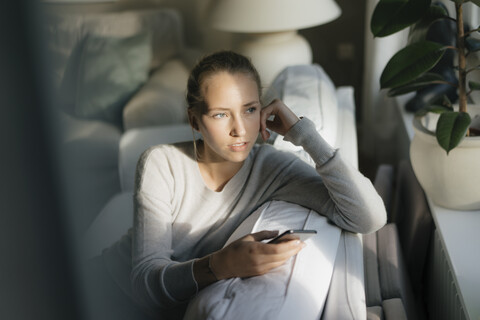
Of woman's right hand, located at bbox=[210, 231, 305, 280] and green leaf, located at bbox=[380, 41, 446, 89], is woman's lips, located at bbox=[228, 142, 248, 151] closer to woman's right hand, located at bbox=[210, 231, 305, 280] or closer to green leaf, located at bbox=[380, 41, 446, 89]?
woman's right hand, located at bbox=[210, 231, 305, 280]

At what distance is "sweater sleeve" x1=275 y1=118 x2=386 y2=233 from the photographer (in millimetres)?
991

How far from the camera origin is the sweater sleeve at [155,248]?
0.90 metres

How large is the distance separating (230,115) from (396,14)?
49 cm

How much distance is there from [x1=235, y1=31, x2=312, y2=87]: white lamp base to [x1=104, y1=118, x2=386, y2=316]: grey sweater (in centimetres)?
107

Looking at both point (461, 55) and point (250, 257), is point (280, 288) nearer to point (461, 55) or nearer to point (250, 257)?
point (250, 257)

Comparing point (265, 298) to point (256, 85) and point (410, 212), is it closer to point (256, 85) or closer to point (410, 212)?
point (256, 85)

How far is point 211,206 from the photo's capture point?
1.07 meters

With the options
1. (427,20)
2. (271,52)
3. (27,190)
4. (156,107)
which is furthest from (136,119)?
(27,190)

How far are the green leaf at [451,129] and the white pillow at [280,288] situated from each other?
1.15 ft

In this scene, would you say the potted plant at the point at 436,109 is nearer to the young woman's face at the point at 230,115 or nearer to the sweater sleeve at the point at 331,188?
the sweater sleeve at the point at 331,188

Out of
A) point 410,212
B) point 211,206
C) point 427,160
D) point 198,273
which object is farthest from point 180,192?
point 410,212

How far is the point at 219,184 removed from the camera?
42.9 inches

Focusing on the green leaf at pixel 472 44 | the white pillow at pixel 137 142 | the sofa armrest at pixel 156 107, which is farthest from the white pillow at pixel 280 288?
the sofa armrest at pixel 156 107

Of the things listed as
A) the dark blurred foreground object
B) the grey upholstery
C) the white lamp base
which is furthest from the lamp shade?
the dark blurred foreground object
